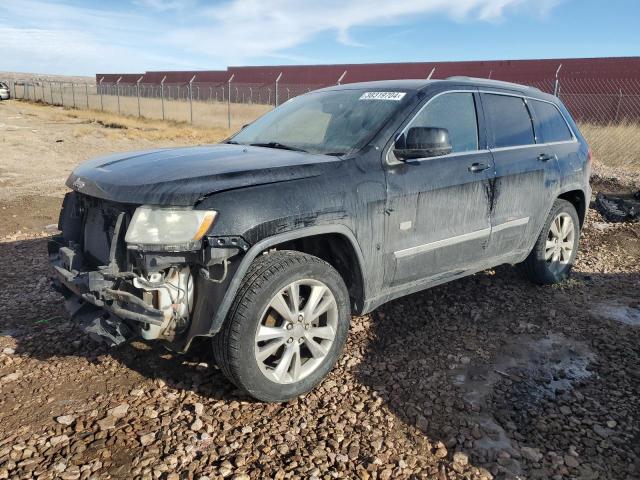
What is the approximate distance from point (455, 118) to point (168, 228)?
234 centimetres

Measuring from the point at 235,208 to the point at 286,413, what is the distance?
3.95 ft

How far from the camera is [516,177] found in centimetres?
423

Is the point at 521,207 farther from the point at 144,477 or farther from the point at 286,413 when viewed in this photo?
the point at 144,477

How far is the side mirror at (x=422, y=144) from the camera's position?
3.29m

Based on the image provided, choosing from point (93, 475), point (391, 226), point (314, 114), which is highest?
point (314, 114)

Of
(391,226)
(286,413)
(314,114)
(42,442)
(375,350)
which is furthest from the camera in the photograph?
(314,114)

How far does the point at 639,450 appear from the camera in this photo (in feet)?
8.86

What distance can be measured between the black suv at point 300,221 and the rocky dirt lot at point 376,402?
1.20 feet

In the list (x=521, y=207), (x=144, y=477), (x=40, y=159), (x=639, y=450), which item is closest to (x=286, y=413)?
(x=144, y=477)

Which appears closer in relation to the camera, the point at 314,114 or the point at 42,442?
the point at 42,442

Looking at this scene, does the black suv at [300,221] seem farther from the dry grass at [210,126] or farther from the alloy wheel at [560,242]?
the dry grass at [210,126]

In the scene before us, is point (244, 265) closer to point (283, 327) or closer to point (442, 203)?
point (283, 327)

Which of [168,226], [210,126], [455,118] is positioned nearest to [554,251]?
[455,118]

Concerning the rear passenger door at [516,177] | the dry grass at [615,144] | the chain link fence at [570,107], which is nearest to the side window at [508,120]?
the rear passenger door at [516,177]
